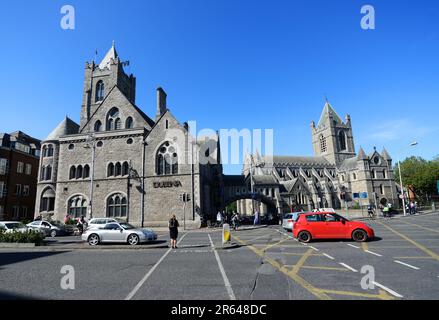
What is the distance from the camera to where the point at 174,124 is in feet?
103

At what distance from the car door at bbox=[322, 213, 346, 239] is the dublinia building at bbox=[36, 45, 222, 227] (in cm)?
1637

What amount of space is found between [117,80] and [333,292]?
4048 centimetres

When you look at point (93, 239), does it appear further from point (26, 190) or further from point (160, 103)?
point (26, 190)

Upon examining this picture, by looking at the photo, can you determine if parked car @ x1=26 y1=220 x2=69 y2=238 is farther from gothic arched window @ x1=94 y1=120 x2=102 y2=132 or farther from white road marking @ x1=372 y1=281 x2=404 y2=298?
white road marking @ x1=372 y1=281 x2=404 y2=298

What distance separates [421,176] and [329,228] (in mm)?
68244

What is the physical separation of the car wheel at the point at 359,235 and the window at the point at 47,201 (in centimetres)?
3525

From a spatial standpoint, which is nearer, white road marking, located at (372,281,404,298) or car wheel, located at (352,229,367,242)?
white road marking, located at (372,281,404,298)

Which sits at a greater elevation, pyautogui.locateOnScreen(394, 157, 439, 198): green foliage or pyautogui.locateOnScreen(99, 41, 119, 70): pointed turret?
pyautogui.locateOnScreen(99, 41, 119, 70): pointed turret

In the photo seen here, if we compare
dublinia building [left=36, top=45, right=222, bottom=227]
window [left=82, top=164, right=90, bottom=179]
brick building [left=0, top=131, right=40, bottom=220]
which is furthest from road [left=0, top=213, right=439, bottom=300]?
brick building [left=0, top=131, right=40, bottom=220]

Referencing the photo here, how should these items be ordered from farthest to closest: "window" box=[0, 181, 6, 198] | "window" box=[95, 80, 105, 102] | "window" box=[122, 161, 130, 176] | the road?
"window" box=[95, 80, 105, 102] → "window" box=[0, 181, 6, 198] → "window" box=[122, 161, 130, 176] → the road

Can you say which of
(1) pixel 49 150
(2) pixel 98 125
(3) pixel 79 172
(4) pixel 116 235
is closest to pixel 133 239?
(4) pixel 116 235

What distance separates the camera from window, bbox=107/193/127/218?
30.8 m

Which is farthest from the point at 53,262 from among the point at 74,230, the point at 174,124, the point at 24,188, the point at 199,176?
the point at 24,188

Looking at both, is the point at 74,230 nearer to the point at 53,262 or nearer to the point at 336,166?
the point at 53,262
